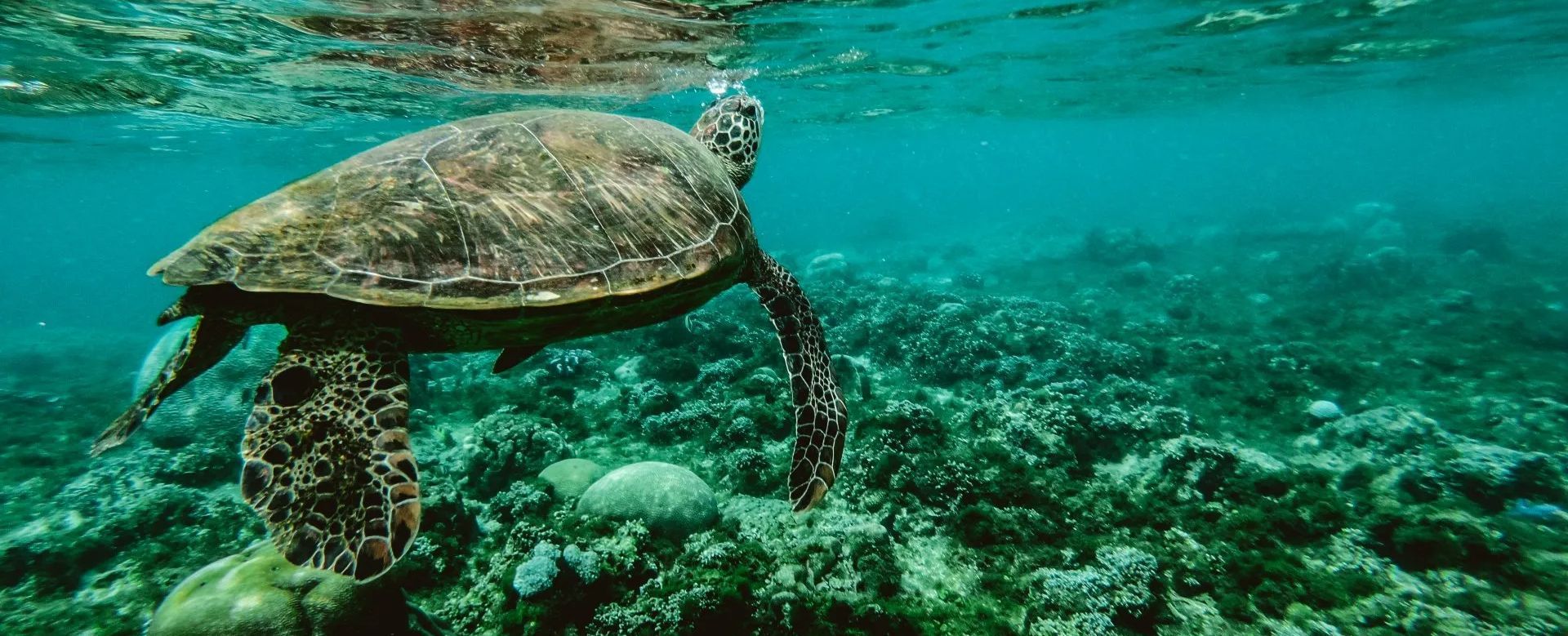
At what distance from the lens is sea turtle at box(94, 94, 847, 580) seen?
2.69 metres

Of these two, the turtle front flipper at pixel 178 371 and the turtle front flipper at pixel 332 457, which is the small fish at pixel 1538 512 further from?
the turtle front flipper at pixel 178 371

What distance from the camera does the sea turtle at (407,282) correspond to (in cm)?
269

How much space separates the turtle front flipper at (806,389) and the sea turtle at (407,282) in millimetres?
20

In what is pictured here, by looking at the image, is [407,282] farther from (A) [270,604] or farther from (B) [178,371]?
(A) [270,604]

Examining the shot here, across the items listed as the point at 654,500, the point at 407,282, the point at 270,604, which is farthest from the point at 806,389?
the point at 270,604

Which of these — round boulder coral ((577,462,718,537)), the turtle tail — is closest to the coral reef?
round boulder coral ((577,462,718,537))

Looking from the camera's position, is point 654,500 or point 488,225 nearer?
point 488,225

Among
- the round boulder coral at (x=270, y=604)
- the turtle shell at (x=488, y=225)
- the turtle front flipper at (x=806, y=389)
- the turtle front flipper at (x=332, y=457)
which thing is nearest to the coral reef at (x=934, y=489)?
the round boulder coral at (x=270, y=604)

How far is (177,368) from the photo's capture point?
3312 mm

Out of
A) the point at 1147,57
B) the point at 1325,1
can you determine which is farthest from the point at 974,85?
the point at 1325,1

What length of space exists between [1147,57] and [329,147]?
3322 centimetres

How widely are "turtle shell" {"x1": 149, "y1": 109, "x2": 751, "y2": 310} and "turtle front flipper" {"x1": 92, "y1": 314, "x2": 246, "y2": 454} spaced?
20.1 inches

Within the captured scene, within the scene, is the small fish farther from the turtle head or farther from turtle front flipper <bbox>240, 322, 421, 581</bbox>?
turtle front flipper <bbox>240, 322, 421, 581</bbox>

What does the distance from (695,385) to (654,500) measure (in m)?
4.03
